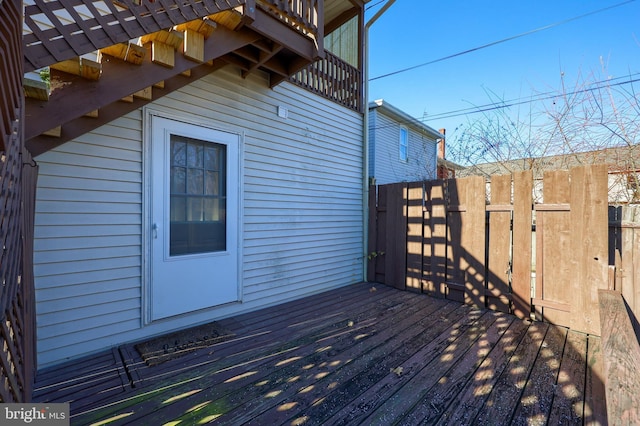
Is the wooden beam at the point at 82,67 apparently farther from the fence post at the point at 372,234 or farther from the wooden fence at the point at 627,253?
the wooden fence at the point at 627,253

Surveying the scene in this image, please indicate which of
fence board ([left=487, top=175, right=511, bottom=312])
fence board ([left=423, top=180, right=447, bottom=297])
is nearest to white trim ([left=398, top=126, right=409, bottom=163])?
fence board ([left=423, top=180, right=447, bottom=297])

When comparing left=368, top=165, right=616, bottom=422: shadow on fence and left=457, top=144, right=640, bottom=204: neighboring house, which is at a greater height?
left=457, top=144, right=640, bottom=204: neighboring house

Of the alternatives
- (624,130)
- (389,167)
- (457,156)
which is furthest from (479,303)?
(389,167)

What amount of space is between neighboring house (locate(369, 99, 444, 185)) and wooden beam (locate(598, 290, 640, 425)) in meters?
6.46

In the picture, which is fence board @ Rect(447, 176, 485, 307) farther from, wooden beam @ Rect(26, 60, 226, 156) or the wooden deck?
wooden beam @ Rect(26, 60, 226, 156)

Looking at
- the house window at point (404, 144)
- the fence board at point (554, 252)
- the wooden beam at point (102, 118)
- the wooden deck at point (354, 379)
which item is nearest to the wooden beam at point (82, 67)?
the wooden beam at point (102, 118)

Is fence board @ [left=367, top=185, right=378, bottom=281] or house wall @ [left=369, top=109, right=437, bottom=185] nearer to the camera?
fence board @ [left=367, top=185, right=378, bottom=281]

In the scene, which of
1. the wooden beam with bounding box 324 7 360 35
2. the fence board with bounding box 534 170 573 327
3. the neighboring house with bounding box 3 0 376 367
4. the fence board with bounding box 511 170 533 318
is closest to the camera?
the neighboring house with bounding box 3 0 376 367

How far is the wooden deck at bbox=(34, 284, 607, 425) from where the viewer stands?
1771mm

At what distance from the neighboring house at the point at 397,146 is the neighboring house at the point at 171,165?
4.34 meters

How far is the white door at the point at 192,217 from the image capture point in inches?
112

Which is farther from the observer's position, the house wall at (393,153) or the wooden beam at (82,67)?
the house wall at (393,153)

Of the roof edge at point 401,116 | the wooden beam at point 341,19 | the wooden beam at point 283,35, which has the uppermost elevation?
the wooden beam at point 341,19

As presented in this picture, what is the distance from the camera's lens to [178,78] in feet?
9.12
